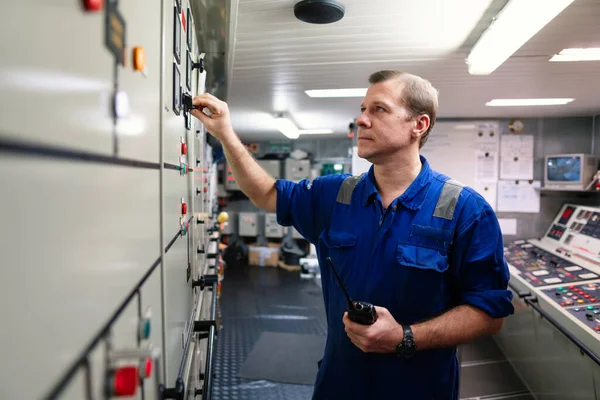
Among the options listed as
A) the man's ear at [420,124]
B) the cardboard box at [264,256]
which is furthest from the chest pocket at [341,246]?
the cardboard box at [264,256]

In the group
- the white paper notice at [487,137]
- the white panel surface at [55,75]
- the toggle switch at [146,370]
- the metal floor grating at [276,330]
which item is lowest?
the metal floor grating at [276,330]

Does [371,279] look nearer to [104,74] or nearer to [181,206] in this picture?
[181,206]

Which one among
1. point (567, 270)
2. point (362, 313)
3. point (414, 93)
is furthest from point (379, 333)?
point (567, 270)

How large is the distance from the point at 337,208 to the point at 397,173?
286 millimetres

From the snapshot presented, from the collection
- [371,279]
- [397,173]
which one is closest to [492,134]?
[397,173]

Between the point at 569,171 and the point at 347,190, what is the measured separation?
3312 millimetres

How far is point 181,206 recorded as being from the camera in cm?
140

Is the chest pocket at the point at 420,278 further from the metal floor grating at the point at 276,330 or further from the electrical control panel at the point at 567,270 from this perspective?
the metal floor grating at the point at 276,330

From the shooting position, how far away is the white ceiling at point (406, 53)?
1.77m

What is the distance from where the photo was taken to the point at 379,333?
1.24 meters

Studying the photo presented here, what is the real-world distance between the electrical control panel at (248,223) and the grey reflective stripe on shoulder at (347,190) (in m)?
6.45

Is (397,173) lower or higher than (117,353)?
higher

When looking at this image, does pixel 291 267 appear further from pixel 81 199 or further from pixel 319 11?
pixel 81 199

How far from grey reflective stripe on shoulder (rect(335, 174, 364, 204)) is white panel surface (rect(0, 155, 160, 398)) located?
1.10 m
